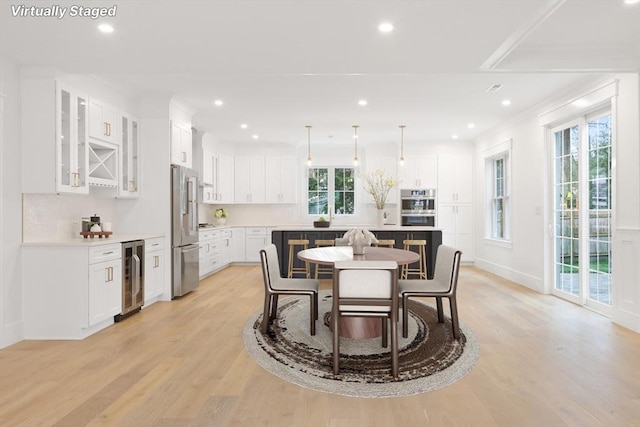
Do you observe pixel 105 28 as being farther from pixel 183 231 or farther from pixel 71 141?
pixel 183 231

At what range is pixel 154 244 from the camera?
5.01 metres

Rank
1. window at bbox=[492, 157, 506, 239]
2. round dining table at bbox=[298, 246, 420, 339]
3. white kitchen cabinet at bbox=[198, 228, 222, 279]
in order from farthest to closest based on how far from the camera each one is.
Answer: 1. window at bbox=[492, 157, 506, 239]
2. white kitchen cabinet at bbox=[198, 228, 222, 279]
3. round dining table at bbox=[298, 246, 420, 339]

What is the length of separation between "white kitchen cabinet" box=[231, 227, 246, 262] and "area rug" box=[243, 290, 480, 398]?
4293 millimetres

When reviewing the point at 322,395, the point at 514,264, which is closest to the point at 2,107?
the point at 322,395

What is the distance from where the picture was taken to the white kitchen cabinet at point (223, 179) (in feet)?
27.5

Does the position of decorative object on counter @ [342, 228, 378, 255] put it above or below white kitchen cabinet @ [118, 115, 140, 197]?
below

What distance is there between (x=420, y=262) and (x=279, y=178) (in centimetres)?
384

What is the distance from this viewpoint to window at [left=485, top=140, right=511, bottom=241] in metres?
7.23

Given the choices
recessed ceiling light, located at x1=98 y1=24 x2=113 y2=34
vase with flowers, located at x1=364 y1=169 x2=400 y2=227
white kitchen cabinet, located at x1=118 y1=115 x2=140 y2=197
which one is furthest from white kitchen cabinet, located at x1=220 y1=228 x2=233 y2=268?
recessed ceiling light, located at x1=98 y1=24 x2=113 y2=34

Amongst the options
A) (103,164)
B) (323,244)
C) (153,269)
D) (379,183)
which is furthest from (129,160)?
(379,183)

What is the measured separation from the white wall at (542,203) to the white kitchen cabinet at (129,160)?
5.49 meters

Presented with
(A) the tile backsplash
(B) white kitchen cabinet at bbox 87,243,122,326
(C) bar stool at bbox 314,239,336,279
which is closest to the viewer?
(B) white kitchen cabinet at bbox 87,243,122,326

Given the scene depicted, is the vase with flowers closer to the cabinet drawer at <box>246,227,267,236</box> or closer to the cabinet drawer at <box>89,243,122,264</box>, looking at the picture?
the cabinet drawer at <box>246,227,267,236</box>

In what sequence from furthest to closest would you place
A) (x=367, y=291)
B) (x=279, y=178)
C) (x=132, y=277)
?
(x=279, y=178)
(x=132, y=277)
(x=367, y=291)
